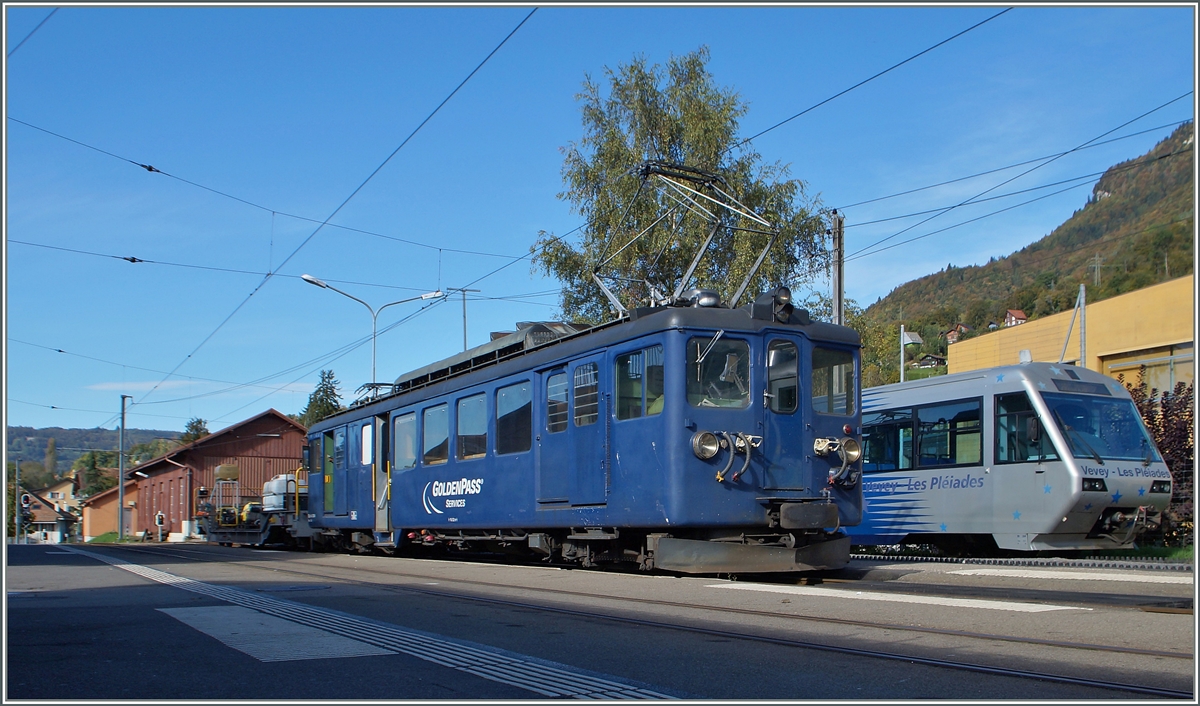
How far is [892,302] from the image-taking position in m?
150

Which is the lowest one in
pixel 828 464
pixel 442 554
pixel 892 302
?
pixel 442 554

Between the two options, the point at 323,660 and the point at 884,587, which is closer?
the point at 323,660

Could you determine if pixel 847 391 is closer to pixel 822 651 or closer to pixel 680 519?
pixel 680 519

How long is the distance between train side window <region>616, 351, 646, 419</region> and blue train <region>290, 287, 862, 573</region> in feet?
0.06

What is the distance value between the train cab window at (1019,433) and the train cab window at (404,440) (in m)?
9.46

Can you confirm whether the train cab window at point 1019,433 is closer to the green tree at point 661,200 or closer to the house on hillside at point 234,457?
the green tree at point 661,200

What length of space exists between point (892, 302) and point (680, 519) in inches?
5739

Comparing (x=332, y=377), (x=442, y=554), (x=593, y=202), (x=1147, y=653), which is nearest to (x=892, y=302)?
(x=332, y=377)

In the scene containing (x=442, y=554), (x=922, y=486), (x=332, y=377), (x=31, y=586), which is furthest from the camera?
(x=332, y=377)

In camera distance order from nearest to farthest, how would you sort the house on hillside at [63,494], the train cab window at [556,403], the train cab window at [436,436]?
the train cab window at [556,403] → the train cab window at [436,436] → the house on hillside at [63,494]

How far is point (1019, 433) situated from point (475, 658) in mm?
10840

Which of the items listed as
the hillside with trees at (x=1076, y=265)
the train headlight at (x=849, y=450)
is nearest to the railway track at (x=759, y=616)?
the train headlight at (x=849, y=450)

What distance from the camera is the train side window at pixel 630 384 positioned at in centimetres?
1165

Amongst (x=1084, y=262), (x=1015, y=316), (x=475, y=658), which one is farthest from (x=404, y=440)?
(x=1084, y=262)
